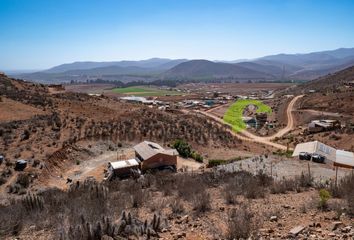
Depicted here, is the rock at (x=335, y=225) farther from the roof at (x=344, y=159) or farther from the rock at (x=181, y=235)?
the roof at (x=344, y=159)

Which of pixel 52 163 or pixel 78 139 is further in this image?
pixel 78 139

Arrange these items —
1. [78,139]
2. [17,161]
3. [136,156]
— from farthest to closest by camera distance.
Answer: [78,139]
[136,156]
[17,161]

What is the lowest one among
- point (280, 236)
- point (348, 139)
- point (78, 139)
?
point (348, 139)

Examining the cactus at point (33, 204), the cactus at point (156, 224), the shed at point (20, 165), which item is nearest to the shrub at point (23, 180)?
the shed at point (20, 165)

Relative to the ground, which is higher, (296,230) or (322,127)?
(296,230)

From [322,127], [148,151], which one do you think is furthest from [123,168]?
[322,127]

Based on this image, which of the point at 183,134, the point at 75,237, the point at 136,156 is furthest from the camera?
the point at 183,134

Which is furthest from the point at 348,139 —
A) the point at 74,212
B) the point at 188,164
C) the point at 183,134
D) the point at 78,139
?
the point at 74,212

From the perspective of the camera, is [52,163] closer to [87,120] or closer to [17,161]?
[17,161]

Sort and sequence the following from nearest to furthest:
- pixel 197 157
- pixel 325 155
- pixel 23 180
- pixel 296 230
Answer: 1. pixel 296 230
2. pixel 23 180
3. pixel 325 155
4. pixel 197 157

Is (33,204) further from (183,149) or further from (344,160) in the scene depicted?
(344,160)

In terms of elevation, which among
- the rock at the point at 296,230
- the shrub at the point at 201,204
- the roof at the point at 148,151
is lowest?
the roof at the point at 148,151
